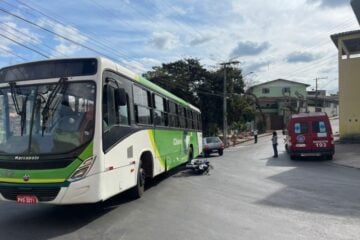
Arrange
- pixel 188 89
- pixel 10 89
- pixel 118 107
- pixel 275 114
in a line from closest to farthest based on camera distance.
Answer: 1. pixel 10 89
2. pixel 118 107
3. pixel 188 89
4. pixel 275 114

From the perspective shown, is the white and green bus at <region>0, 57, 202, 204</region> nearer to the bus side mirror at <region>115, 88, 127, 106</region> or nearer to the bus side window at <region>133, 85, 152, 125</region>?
the bus side mirror at <region>115, 88, 127, 106</region>

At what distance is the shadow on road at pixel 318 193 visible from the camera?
9.09 m

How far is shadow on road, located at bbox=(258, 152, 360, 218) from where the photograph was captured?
9086 mm

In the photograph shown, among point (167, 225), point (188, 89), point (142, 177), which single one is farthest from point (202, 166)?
point (188, 89)

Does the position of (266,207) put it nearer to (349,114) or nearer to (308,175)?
(308,175)

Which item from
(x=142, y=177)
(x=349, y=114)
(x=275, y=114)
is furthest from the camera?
(x=275, y=114)

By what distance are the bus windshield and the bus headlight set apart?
35cm

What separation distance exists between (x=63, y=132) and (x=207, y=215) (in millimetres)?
3270

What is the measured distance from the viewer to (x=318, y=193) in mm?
11195

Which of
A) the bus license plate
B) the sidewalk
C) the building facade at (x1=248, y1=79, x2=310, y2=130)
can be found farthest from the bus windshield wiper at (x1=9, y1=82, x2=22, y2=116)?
the building facade at (x1=248, y1=79, x2=310, y2=130)

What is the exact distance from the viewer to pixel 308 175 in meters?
15.6

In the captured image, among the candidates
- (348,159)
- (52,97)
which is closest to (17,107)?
(52,97)

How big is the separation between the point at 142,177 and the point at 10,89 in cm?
395

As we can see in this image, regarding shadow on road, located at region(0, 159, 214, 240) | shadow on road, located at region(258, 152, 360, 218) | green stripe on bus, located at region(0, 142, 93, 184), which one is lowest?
shadow on road, located at region(258, 152, 360, 218)
